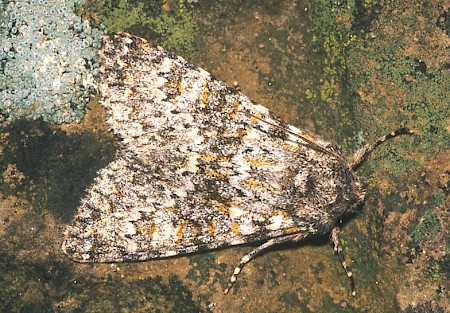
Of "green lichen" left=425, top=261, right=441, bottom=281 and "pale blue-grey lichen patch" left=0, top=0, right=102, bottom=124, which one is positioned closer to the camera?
"pale blue-grey lichen patch" left=0, top=0, right=102, bottom=124

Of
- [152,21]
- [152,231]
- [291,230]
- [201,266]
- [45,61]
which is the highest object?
[152,21]

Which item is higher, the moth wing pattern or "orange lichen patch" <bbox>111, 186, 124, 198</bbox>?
the moth wing pattern

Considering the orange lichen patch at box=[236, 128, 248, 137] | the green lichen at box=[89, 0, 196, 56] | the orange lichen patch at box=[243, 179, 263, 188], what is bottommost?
the orange lichen patch at box=[243, 179, 263, 188]

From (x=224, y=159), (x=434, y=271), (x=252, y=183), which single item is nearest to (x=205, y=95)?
(x=224, y=159)

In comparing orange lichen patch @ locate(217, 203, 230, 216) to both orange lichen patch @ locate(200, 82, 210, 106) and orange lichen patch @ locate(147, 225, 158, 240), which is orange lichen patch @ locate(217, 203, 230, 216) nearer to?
orange lichen patch @ locate(147, 225, 158, 240)

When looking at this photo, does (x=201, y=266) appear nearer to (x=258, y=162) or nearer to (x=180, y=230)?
(x=180, y=230)

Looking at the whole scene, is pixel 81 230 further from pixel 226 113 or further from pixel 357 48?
pixel 357 48

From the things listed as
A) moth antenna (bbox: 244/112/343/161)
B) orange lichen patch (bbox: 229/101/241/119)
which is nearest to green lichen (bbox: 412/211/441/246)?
moth antenna (bbox: 244/112/343/161)

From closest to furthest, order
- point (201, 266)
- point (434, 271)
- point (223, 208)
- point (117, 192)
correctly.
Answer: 1. point (117, 192)
2. point (223, 208)
3. point (201, 266)
4. point (434, 271)
